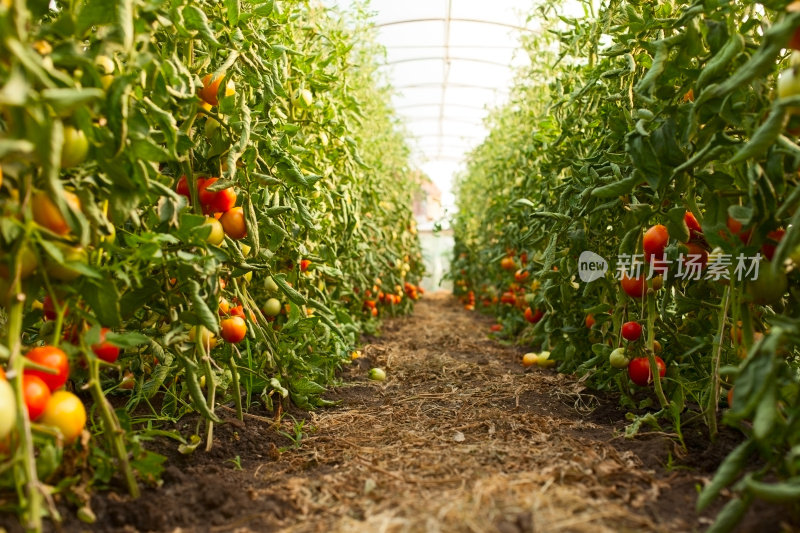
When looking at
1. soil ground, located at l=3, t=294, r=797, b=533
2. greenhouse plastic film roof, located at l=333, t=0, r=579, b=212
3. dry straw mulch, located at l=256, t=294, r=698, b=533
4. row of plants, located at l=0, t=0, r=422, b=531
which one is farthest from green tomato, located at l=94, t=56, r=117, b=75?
greenhouse plastic film roof, located at l=333, t=0, r=579, b=212

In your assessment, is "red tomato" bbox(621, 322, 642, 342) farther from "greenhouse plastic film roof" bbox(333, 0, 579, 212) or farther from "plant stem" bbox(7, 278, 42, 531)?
"greenhouse plastic film roof" bbox(333, 0, 579, 212)

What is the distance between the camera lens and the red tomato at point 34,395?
0.92 metres

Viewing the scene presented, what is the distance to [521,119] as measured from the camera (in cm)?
396

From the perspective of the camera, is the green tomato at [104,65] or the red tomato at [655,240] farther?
the red tomato at [655,240]

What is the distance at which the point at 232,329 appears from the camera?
4.79ft

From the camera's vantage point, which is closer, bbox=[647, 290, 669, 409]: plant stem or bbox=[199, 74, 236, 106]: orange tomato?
bbox=[199, 74, 236, 106]: orange tomato

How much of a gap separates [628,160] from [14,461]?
59.6 inches

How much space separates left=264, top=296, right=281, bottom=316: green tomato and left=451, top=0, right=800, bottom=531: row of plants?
Result: 92 cm

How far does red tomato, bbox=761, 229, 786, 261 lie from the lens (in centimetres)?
112

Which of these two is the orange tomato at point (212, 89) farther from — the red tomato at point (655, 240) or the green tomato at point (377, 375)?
the green tomato at point (377, 375)

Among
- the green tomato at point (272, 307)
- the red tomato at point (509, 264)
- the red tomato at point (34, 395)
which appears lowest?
the red tomato at point (34, 395)

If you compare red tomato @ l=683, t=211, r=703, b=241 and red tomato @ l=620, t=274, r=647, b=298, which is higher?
red tomato @ l=683, t=211, r=703, b=241

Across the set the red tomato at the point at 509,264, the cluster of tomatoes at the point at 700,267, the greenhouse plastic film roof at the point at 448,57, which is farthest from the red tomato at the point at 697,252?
the greenhouse plastic film roof at the point at 448,57

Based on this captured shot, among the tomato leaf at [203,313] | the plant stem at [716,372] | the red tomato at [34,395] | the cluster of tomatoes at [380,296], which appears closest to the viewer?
the red tomato at [34,395]
